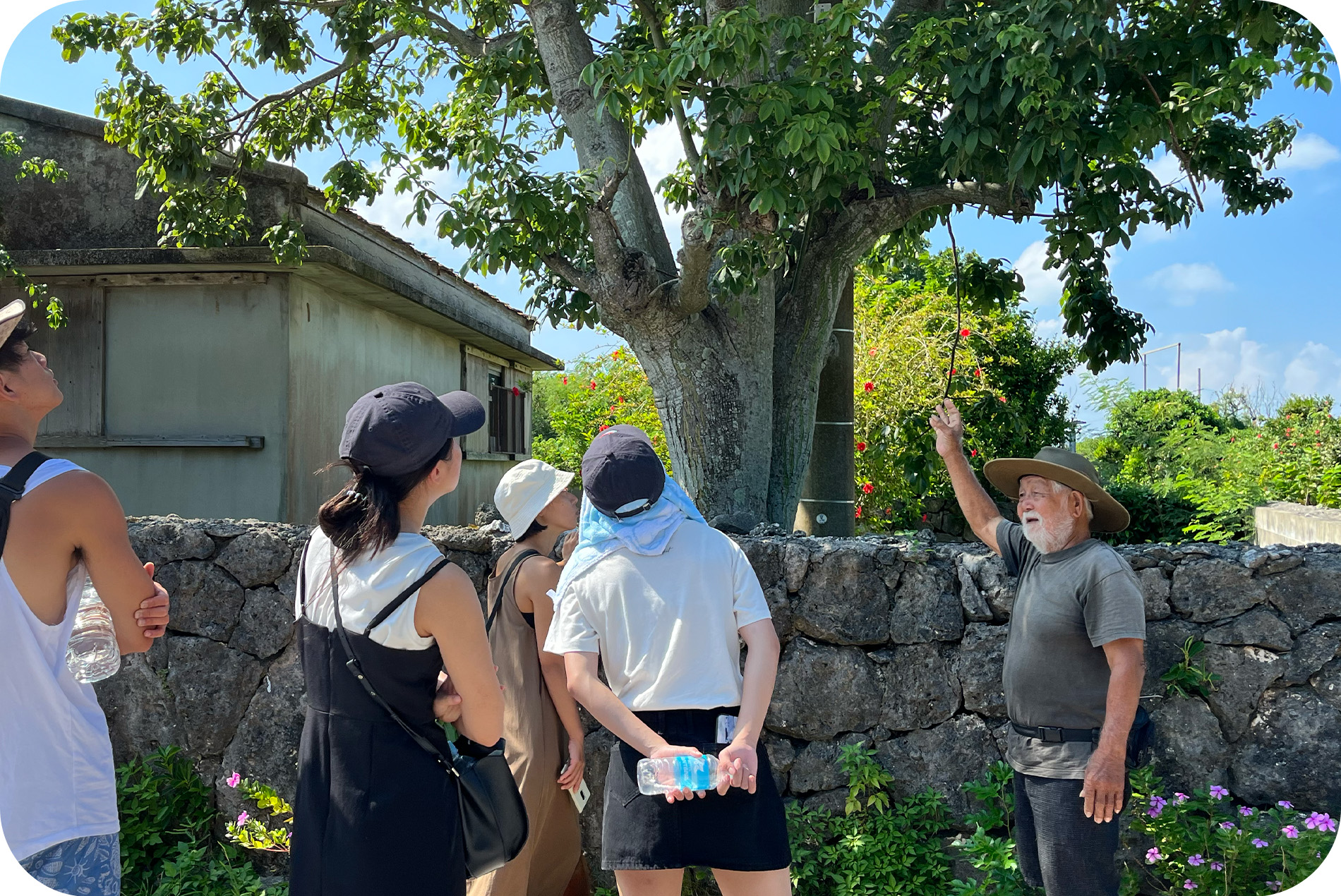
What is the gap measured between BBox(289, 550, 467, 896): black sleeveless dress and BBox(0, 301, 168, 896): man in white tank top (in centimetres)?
47

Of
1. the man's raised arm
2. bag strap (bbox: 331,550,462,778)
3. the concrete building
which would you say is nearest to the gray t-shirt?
the man's raised arm

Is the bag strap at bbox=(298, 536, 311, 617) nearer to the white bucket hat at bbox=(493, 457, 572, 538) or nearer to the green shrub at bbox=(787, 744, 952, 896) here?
the white bucket hat at bbox=(493, 457, 572, 538)

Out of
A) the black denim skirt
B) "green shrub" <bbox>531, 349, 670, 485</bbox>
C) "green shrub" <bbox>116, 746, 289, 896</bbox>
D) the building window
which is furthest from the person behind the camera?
the building window

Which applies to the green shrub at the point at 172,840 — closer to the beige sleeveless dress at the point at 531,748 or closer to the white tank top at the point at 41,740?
the beige sleeveless dress at the point at 531,748

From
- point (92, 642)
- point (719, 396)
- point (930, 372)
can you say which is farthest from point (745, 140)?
point (930, 372)

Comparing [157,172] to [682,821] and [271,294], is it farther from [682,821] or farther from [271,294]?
[682,821]

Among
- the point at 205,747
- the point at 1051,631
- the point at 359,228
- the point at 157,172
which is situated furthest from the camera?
the point at 359,228

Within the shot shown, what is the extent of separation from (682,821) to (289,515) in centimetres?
653

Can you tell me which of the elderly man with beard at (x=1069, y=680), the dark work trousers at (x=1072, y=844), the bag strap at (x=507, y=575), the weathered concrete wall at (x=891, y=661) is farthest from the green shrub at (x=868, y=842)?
the bag strap at (x=507, y=575)

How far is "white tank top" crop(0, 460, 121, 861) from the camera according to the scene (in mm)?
2162

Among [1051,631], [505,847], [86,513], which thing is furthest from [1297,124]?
[86,513]

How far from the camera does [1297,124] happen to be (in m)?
5.85

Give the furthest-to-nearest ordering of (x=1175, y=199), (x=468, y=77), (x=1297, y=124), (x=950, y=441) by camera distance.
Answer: (x=468, y=77) < (x=1297, y=124) < (x=1175, y=199) < (x=950, y=441)

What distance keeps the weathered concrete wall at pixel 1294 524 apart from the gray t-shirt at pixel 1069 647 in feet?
14.7
